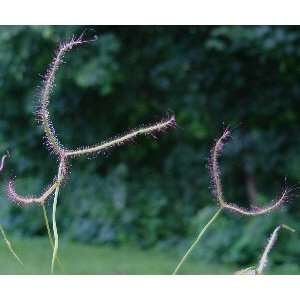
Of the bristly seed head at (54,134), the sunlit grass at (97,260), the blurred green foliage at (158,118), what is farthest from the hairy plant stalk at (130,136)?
the blurred green foliage at (158,118)

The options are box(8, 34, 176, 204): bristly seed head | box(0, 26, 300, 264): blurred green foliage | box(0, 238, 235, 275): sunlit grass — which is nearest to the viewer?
box(8, 34, 176, 204): bristly seed head

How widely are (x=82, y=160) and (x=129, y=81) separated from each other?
2.71 ft

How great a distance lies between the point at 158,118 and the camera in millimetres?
4992

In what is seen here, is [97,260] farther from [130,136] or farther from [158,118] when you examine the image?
[130,136]

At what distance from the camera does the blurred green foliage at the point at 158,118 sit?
177 inches

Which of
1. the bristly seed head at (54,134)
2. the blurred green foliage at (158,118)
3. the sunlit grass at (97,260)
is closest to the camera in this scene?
the bristly seed head at (54,134)

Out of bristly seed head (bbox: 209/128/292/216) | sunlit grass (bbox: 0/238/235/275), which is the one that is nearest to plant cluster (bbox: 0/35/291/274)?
bristly seed head (bbox: 209/128/292/216)

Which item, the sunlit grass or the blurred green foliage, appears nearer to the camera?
the sunlit grass

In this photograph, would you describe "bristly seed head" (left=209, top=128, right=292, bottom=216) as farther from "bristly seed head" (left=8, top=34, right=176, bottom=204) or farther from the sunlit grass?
the sunlit grass

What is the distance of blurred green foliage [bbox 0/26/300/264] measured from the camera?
450 cm

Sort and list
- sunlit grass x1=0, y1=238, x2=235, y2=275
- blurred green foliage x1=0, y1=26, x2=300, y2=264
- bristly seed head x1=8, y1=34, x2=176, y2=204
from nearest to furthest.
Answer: bristly seed head x1=8, y1=34, x2=176, y2=204
sunlit grass x1=0, y1=238, x2=235, y2=275
blurred green foliage x1=0, y1=26, x2=300, y2=264

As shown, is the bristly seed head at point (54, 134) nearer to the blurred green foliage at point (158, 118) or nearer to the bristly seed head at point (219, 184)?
the bristly seed head at point (219, 184)
